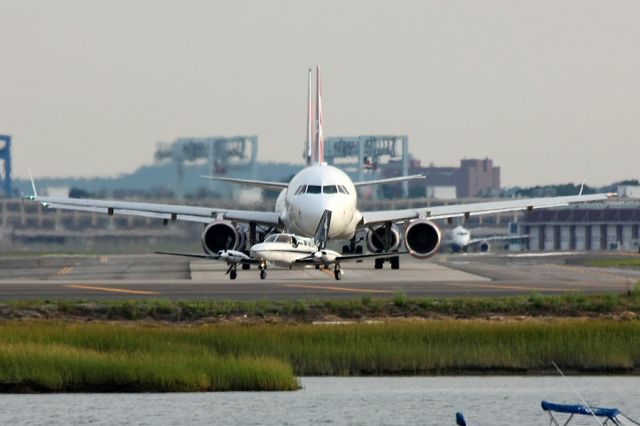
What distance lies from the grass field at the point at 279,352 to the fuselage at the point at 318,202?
1031 inches

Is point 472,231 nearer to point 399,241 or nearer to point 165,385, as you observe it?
point 399,241

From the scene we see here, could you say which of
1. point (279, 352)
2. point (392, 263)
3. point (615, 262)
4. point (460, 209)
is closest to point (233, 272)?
point (392, 263)

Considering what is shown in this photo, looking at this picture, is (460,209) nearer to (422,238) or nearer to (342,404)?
(422,238)

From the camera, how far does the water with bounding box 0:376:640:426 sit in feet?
105

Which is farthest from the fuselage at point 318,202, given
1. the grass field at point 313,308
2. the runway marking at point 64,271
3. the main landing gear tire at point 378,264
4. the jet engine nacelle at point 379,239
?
the grass field at point 313,308

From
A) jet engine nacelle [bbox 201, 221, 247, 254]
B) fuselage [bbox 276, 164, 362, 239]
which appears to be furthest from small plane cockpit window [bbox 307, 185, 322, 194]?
jet engine nacelle [bbox 201, 221, 247, 254]

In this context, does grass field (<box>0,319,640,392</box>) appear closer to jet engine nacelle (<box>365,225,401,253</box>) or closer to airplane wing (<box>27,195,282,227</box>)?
jet engine nacelle (<box>365,225,401,253</box>)

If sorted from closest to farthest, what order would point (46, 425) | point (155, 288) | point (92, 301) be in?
point (46, 425) → point (92, 301) → point (155, 288)

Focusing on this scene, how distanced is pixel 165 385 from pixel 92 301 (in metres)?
15.6

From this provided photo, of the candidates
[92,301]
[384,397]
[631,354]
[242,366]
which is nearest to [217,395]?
[242,366]

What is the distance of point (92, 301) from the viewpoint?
49938 mm

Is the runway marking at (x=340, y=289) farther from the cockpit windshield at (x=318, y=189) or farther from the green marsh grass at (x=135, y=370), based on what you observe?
the green marsh grass at (x=135, y=370)

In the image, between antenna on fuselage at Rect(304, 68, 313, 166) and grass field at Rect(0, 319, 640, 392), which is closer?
grass field at Rect(0, 319, 640, 392)

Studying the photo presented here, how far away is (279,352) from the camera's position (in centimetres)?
3888
